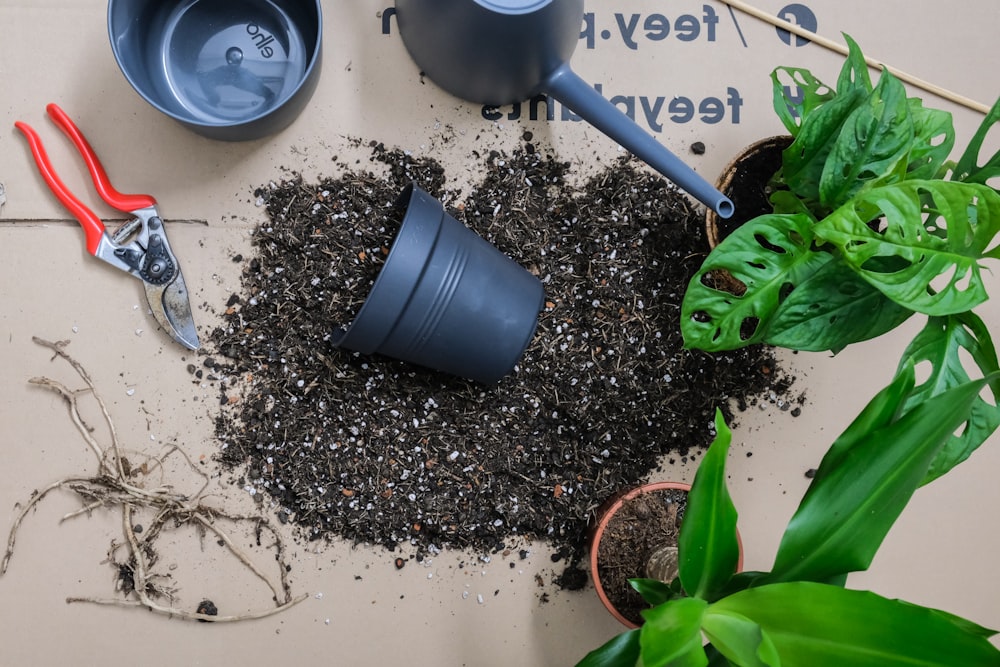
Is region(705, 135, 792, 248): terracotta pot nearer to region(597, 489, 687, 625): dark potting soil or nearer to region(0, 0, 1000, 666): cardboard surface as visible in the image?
region(0, 0, 1000, 666): cardboard surface

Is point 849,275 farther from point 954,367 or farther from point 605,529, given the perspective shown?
point 605,529

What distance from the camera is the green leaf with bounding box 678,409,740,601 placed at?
740mm

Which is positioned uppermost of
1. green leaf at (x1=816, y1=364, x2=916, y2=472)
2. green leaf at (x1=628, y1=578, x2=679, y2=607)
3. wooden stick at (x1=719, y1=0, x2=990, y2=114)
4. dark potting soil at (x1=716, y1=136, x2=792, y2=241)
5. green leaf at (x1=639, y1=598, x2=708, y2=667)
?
wooden stick at (x1=719, y1=0, x2=990, y2=114)

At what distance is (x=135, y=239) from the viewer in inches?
43.2

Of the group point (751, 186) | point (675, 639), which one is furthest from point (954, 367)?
point (675, 639)

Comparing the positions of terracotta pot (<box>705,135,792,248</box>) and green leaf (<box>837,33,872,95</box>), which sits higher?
green leaf (<box>837,33,872,95</box>)

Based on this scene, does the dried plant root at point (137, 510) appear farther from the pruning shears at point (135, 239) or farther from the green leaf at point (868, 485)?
the green leaf at point (868, 485)

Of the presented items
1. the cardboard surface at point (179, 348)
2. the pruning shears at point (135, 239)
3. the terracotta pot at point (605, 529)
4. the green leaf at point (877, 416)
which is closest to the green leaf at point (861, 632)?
the green leaf at point (877, 416)

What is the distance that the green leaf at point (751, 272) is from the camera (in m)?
0.86

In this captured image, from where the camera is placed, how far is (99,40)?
1.12 m

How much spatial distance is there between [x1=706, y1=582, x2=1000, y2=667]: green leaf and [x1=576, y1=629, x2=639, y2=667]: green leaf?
0.58 ft

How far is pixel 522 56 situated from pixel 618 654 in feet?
2.46

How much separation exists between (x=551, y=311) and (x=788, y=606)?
0.55 metres

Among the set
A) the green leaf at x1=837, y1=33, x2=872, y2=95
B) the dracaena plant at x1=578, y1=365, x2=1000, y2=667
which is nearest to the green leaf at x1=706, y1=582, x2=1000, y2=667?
the dracaena plant at x1=578, y1=365, x2=1000, y2=667
